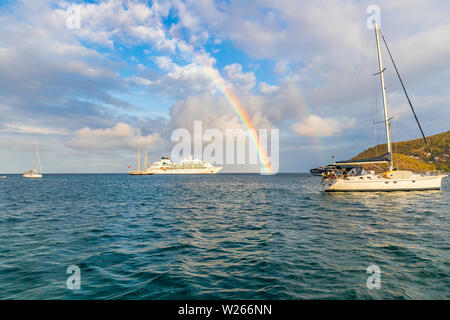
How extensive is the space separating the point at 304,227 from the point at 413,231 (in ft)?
17.7

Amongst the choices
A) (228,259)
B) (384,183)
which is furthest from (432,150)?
(228,259)

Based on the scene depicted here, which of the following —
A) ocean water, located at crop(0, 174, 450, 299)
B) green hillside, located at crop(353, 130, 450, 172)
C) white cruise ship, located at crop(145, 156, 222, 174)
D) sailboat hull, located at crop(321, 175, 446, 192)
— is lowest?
Result: ocean water, located at crop(0, 174, 450, 299)

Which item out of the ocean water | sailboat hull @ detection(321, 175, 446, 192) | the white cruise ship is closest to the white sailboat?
sailboat hull @ detection(321, 175, 446, 192)

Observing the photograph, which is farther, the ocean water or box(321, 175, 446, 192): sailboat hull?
box(321, 175, 446, 192): sailboat hull

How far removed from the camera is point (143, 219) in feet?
53.7

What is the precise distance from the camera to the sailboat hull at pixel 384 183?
30328mm

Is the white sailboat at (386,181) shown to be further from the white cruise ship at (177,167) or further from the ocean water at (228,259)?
the white cruise ship at (177,167)

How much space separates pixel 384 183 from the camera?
99.6ft

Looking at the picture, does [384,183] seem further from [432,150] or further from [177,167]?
[432,150]

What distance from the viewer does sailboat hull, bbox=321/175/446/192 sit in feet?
99.5

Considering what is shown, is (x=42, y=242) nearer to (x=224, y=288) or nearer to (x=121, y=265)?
(x=121, y=265)

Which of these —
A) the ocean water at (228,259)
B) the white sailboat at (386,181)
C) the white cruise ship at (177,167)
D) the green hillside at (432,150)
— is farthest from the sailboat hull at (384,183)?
the white cruise ship at (177,167)

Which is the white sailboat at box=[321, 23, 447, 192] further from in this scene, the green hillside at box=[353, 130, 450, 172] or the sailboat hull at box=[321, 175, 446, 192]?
the green hillside at box=[353, 130, 450, 172]
